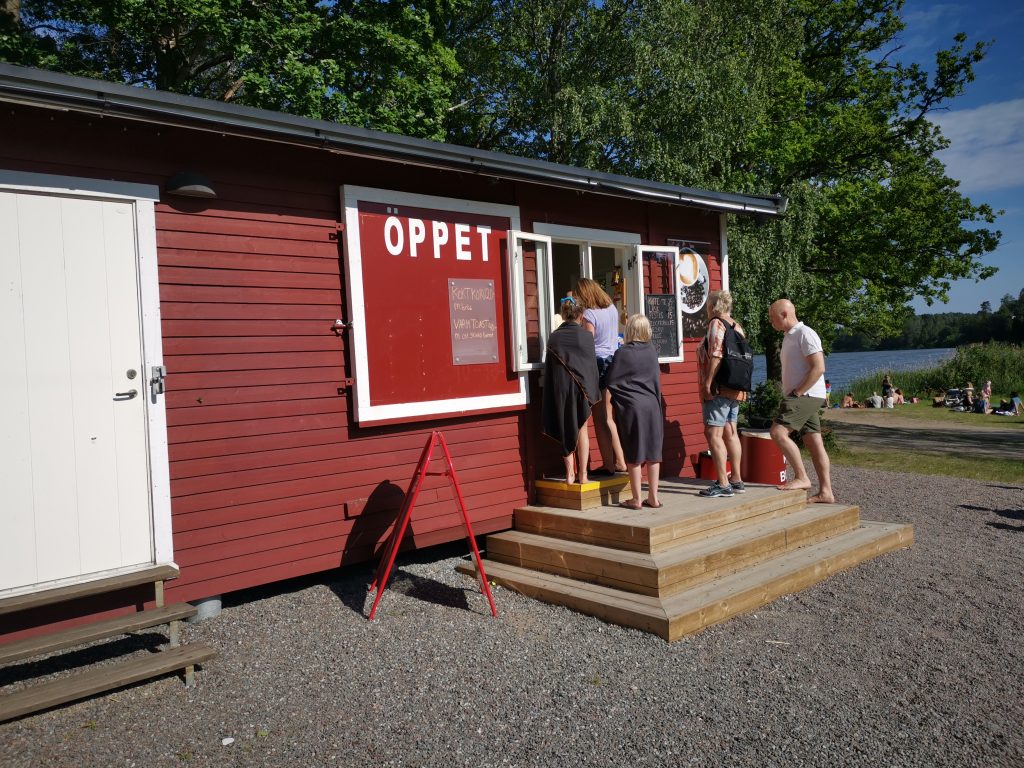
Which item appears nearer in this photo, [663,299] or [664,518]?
[664,518]

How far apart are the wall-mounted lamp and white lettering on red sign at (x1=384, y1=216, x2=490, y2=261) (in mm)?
1315

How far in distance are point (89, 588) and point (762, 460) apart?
231 inches

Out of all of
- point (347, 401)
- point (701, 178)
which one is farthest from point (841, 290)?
point (347, 401)

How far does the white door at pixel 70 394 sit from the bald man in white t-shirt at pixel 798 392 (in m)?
4.87

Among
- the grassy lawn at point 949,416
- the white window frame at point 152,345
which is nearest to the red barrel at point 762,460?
the white window frame at point 152,345

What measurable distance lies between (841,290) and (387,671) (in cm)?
1822

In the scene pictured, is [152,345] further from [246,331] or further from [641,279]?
[641,279]

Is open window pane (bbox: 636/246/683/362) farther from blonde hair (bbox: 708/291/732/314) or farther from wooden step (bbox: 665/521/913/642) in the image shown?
wooden step (bbox: 665/521/913/642)

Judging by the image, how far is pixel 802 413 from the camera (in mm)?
6363

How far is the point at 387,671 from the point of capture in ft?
13.2

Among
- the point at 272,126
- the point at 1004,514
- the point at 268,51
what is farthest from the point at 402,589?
the point at 268,51

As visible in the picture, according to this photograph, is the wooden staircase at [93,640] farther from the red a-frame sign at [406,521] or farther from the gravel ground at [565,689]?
the red a-frame sign at [406,521]

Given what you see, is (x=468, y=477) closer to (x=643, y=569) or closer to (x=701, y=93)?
(x=643, y=569)

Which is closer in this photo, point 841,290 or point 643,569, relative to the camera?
point 643,569
